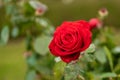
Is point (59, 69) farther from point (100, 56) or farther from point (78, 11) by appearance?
point (78, 11)

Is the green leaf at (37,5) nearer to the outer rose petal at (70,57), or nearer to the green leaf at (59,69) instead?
the green leaf at (59,69)

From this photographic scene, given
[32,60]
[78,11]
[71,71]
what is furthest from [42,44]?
[78,11]

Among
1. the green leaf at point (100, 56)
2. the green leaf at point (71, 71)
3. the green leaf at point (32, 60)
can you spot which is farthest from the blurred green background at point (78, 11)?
the green leaf at point (71, 71)

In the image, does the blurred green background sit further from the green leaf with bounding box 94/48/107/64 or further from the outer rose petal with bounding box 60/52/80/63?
the outer rose petal with bounding box 60/52/80/63

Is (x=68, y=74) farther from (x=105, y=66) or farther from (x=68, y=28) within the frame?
(x=105, y=66)

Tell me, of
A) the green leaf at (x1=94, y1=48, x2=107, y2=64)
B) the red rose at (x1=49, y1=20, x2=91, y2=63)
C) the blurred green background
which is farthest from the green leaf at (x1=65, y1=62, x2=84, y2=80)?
the blurred green background

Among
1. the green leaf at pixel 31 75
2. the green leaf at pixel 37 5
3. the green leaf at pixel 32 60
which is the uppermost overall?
the green leaf at pixel 37 5
